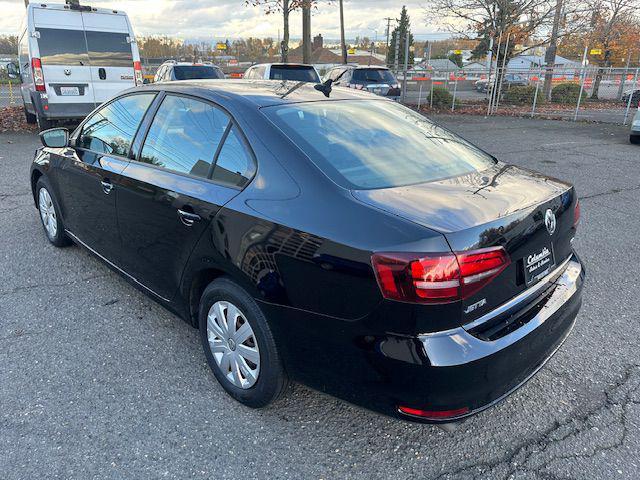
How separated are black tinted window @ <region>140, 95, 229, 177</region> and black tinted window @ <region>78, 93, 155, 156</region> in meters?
0.26

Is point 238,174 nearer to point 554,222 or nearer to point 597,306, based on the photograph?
point 554,222

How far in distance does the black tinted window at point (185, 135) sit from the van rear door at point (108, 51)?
909 cm

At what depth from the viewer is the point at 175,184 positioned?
2766 mm

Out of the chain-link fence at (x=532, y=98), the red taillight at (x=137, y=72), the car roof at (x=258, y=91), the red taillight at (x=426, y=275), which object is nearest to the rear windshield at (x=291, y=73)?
the red taillight at (x=137, y=72)

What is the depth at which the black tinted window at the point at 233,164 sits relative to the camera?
2451 millimetres

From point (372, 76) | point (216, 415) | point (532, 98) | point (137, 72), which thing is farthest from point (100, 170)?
point (532, 98)

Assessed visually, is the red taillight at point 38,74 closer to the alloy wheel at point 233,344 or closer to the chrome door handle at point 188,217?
the chrome door handle at point 188,217

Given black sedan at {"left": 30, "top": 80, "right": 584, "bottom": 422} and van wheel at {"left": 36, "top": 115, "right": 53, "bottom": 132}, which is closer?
black sedan at {"left": 30, "top": 80, "right": 584, "bottom": 422}

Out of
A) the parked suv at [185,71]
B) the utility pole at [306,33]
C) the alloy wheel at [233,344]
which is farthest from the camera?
the utility pole at [306,33]

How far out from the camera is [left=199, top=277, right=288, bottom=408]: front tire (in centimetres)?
236

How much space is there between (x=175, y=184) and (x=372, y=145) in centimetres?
112

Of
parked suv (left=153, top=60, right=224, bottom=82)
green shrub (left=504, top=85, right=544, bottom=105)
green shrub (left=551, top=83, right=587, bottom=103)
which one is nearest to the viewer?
parked suv (left=153, top=60, right=224, bottom=82)

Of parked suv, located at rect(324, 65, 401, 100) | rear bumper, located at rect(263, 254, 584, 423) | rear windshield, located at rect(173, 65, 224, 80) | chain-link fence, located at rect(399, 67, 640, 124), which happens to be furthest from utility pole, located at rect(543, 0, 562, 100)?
rear bumper, located at rect(263, 254, 584, 423)

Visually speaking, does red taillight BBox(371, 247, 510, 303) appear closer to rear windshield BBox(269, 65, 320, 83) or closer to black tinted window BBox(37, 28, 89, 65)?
black tinted window BBox(37, 28, 89, 65)
